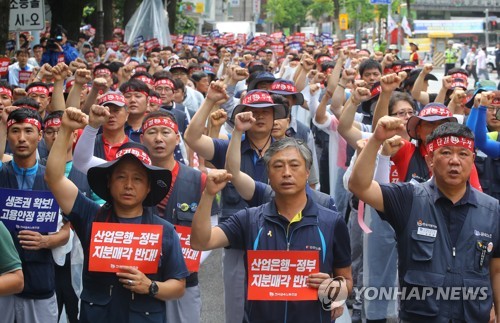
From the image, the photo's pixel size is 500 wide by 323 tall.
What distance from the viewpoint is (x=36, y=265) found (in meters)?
5.98

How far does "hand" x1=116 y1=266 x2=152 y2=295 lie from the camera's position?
475 cm

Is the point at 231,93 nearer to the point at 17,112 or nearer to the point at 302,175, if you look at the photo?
the point at 17,112

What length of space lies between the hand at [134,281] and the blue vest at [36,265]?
1.35 meters

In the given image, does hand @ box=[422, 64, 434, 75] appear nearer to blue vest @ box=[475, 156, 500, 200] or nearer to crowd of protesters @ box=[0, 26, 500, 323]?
crowd of protesters @ box=[0, 26, 500, 323]

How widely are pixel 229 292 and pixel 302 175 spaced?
54.1 inches

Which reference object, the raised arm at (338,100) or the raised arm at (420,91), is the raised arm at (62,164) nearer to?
the raised arm at (338,100)

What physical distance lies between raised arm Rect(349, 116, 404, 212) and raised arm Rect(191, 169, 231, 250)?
69 centimetres

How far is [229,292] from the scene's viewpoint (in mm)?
6027

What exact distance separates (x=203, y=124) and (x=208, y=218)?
180 centimetres

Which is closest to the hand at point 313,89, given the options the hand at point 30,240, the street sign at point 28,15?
the hand at point 30,240

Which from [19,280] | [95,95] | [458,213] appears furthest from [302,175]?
[95,95]

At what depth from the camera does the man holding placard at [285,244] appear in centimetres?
475

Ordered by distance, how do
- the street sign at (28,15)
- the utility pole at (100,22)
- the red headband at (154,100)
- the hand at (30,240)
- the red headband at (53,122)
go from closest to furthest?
the hand at (30,240) < the red headband at (53,122) < the red headband at (154,100) < the street sign at (28,15) < the utility pole at (100,22)

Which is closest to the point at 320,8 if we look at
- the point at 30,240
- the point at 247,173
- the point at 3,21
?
the point at 3,21
